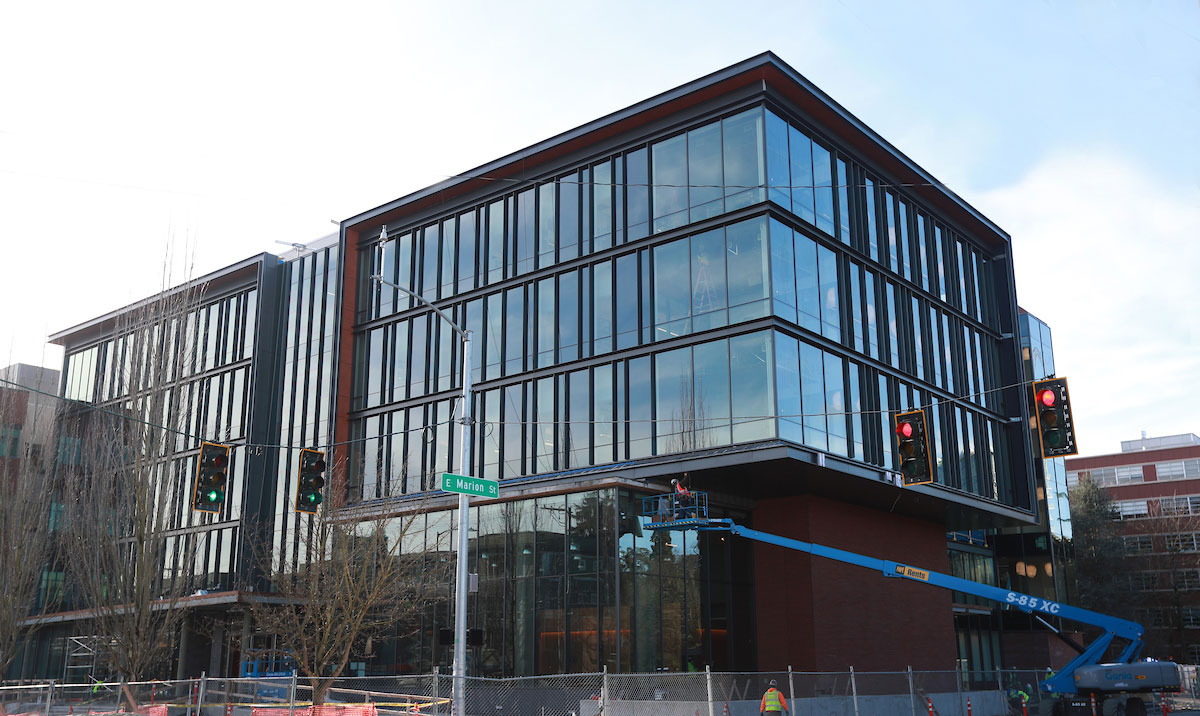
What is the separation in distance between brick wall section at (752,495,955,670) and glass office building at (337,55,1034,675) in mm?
381

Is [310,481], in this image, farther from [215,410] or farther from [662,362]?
[215,410]

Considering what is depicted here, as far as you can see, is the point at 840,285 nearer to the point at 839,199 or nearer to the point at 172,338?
the point at 839,199

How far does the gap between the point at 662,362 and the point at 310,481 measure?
1691 centimetres

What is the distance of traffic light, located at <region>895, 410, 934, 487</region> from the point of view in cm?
1798

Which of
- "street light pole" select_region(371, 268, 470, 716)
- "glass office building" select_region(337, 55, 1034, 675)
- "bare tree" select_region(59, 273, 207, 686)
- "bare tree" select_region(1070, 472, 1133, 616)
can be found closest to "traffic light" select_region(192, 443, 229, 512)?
"street light pole" select_region(371, 268, 470, 716)

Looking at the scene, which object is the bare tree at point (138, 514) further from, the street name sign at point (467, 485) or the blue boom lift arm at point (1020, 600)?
the blue boom lift arm at point (1020, 600)

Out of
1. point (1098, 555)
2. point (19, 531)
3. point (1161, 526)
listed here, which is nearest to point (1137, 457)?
point (1161, 526)

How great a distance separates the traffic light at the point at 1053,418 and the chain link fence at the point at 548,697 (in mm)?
9931

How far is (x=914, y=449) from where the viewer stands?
18109 millimetres

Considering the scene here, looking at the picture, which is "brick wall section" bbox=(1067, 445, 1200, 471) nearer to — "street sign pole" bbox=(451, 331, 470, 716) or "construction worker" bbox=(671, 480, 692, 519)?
"construction worker" bbox=(671, 480, 692, 519)

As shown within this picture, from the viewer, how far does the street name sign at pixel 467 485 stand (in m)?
19.6

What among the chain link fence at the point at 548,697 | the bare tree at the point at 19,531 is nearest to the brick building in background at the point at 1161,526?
the chain link fence at the point at 548,697

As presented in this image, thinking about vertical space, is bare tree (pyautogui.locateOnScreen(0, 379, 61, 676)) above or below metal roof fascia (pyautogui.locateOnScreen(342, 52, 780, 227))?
below

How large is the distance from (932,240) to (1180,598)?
5633cm
